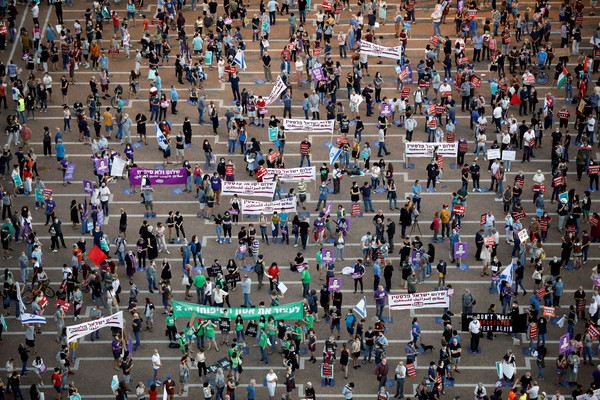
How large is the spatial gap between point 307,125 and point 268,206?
20.4ft

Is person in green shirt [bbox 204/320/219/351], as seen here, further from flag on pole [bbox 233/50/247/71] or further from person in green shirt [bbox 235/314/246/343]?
flag on pole [bbox 233/50/247/71]

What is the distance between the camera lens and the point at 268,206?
178 feet

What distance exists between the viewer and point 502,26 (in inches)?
2736

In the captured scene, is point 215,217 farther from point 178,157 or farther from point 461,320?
point 461,320

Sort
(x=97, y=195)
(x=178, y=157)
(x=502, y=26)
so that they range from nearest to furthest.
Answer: (x=97, y=195)
(x=178, y=157)
(x=502, y=26)

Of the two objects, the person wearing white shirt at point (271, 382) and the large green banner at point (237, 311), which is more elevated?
the large green banner at point (237, 311)

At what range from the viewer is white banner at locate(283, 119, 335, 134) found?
58.6 meters

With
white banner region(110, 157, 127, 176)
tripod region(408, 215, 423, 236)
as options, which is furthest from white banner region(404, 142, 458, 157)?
white banner region(110, 157, 127, 176)

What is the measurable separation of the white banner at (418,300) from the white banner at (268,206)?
7208 millimetres

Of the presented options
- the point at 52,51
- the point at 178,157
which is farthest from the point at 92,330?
the point at 52,51

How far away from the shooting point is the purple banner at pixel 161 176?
56.4 metres

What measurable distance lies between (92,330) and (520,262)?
18.6m

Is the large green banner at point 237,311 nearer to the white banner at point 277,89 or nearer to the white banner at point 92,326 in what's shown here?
the white banner at point 92,326

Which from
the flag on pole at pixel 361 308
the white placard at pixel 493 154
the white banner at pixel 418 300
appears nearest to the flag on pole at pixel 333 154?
the white placard at pixel 493 154
